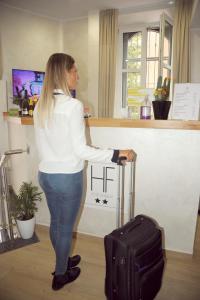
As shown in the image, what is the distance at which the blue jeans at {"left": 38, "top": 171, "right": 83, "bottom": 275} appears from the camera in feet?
4.42

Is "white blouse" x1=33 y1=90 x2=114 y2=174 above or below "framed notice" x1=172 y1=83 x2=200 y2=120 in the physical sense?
below

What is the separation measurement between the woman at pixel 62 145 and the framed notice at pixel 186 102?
2.13 feet

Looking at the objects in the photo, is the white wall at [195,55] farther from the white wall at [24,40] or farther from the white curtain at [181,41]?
the white wall at [24,40]

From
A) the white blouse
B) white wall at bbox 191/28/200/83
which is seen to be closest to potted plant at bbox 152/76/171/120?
the white blouse

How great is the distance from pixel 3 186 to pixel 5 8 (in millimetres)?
3543

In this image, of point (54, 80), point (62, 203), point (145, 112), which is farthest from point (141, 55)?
point (62, 203)

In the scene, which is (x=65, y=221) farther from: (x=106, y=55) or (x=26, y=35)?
(x=26, y=35)

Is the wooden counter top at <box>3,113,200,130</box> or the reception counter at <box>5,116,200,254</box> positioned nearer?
the wooden counter top at <box>3,113,200,130</box>

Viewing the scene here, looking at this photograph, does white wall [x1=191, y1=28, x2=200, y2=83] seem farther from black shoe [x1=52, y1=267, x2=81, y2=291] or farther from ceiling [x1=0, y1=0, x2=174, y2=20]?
black shoe [x1=52, y1=267, x2=81, y2=291]

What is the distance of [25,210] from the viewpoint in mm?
2137

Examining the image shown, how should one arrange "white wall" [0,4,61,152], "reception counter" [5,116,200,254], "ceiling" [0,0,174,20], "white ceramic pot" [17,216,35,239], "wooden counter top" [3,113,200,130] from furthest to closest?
"white wall" [0,4,61,152], "ceiling" [0,0,174,20], "white ceramic pot" [17,216,35,239], "reception counter" [5,116,200,254], "wooden counter top" [3,113,200,130]

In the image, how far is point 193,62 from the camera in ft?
14.0

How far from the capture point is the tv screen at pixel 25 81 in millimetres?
4414

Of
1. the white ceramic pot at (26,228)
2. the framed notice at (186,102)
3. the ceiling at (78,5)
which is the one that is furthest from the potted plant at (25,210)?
the ceiling at (78,5)
